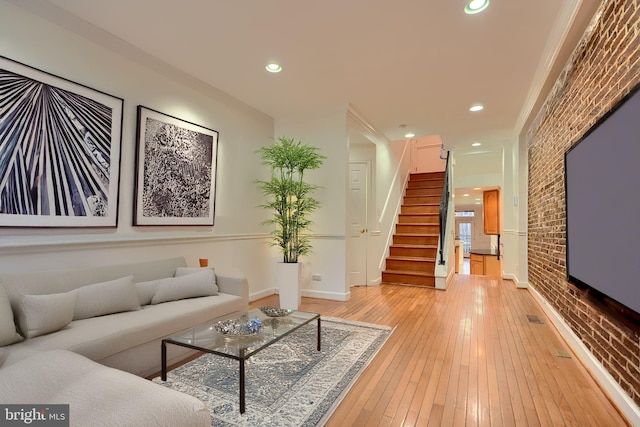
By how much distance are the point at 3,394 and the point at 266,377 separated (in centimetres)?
133

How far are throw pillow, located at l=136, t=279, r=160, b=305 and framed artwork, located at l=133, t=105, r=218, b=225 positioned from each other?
0.63 meters

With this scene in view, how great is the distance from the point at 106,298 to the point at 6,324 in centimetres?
56

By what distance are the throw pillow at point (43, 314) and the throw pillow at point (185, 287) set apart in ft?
2.34

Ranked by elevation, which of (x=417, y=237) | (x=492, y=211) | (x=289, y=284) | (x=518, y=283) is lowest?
(x=518, y=283)

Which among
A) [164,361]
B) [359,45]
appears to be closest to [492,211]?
[359,45]

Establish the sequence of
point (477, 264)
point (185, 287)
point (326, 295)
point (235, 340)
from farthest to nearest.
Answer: point (477, 264)
point (326, 295)
point (185, 287)
point (235, 340)

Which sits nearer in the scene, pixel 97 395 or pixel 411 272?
pixel 97 395

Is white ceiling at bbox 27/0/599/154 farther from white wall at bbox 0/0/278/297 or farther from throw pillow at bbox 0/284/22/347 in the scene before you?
throw pillow at bbox 0/284/22/347

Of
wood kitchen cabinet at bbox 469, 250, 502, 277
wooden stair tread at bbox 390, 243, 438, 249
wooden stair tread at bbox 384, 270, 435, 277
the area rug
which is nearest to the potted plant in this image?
the area rug

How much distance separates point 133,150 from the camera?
9.66 ft

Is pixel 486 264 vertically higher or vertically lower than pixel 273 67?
lower

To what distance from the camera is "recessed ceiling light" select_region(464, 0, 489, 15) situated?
2.25 metres

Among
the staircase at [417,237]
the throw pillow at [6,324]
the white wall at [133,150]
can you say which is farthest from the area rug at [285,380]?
the staircase at [417,237]

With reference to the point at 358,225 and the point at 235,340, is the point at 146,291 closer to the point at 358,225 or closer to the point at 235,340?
the point at 235,340
